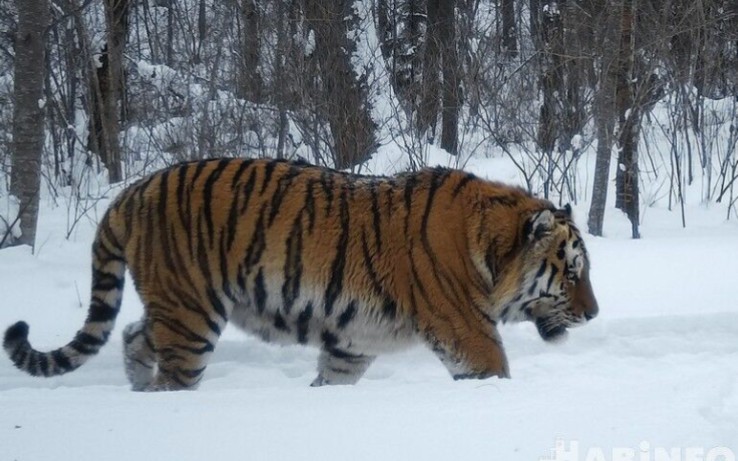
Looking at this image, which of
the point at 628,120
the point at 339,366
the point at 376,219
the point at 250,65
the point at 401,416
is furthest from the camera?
the point at 250,65

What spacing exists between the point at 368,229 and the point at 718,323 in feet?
8.76

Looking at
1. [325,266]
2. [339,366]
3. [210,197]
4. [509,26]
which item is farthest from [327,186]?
[509,26]

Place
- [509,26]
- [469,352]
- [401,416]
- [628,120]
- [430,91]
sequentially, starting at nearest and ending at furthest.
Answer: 1. [401,416]
2. [469,352]
3. [628,120]
4. [430,91]
5. [509,26]

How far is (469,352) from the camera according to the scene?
14.2ft

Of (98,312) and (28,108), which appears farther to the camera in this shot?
(28,108)

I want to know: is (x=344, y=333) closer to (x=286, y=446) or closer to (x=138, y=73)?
(x=286, y=446)

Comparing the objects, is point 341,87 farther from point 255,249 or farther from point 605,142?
point 255,249

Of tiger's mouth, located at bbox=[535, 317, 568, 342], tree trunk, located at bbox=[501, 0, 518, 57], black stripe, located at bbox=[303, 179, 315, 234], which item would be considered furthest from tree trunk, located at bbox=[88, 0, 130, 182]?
tree trunk, located at bbox=[501, 0, 518, 57]

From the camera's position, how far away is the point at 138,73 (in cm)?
1583

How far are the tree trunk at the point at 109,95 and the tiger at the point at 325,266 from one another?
8.12 m

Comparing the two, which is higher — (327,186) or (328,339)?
(327,186)

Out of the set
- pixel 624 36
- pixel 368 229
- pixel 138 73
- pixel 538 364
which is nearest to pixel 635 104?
pixel 624 36

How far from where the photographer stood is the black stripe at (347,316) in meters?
4.48

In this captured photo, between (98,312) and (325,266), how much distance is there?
1.19 meters
